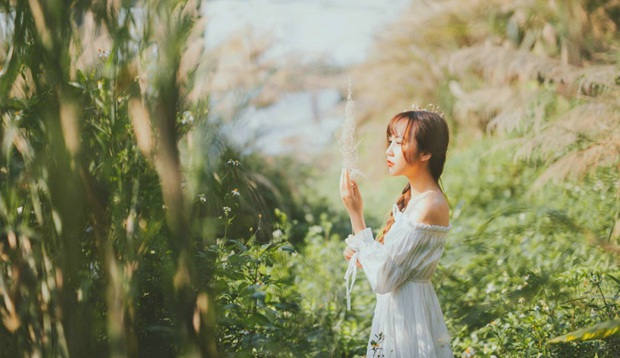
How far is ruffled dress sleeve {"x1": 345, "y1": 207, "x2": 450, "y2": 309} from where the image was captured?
2.20m

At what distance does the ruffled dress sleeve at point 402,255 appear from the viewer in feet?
7.23

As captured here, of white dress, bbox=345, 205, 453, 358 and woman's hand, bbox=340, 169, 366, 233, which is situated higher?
woman's hand, bbox=340, 169, 366, 233

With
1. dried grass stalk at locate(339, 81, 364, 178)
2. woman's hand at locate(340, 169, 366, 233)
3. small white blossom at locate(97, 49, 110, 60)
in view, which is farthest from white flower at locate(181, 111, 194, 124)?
woman's hand at locate(340, 169, 366, 233)

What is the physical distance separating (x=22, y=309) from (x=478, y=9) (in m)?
8.38

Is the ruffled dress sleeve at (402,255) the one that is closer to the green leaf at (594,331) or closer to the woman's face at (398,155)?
the woman's face at (398,155)

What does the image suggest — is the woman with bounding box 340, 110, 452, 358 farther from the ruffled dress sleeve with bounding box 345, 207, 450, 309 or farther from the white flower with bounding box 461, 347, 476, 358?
the white flower with bounding box 461, 347, 476, 358

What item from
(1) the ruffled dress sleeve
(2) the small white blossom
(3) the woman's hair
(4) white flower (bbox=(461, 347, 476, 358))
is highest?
(2) the small white blossom

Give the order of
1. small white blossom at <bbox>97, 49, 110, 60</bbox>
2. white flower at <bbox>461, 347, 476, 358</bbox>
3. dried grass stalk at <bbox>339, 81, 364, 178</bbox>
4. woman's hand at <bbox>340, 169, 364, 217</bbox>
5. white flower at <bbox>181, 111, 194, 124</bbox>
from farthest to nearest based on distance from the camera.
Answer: white flower at <bbox>461, 347, 476, 358</bbox> → woman's hand at <bbox>340, 169, 364, 217</bbox> → dried grass stalk at <bbox>339, 81, 364, 178</bbox> → small white blossom at <bbox>97, 49, 110, 60</bbox> → white flower at <bbox>181, 111, 194, 124</bbox>

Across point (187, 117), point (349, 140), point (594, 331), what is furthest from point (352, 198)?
point (594, 331)

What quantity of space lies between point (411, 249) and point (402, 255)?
0.04m

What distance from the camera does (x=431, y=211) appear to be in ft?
7.39

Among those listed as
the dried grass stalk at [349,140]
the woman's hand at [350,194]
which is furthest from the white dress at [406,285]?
the dried grass stalk at [349,140]

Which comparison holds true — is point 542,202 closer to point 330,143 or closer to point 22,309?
point 22,309

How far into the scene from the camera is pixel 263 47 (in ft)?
29.8
